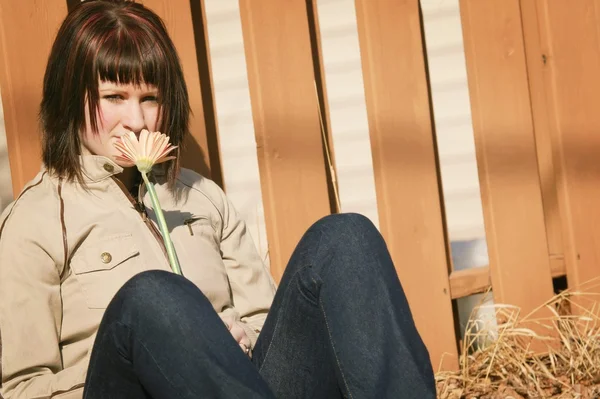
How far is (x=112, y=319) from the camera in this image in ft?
6.26

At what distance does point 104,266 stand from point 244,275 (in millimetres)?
421

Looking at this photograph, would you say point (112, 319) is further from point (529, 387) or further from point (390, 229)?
point (529, 387)

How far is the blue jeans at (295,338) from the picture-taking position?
6.14 feet

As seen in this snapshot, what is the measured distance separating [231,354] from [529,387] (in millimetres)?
1452

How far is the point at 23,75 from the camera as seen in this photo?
108 inches

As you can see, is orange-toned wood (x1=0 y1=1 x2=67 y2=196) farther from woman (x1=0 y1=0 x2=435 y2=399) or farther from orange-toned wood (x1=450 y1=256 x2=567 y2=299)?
orange-toned wood (x1=450 y1=256 x2=567 y2=299)

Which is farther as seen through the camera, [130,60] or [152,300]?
[130,60]

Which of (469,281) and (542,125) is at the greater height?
(542,125)

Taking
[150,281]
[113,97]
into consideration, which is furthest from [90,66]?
[150,281]

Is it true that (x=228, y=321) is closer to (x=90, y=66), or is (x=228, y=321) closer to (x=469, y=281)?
(x=90, y=66)

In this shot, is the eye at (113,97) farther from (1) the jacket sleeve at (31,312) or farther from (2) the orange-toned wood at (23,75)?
(2) the orange-toned wood at (23,75)

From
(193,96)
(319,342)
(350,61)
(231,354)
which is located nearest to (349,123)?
(350,61)

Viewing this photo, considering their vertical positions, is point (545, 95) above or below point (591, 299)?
above

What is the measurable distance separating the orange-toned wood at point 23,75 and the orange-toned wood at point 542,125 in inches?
62.0
